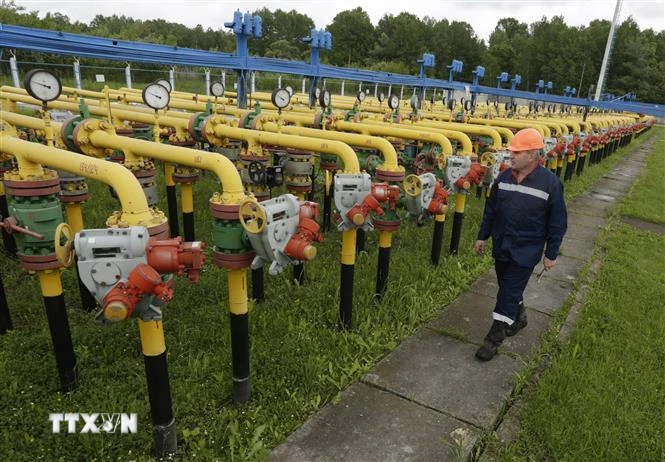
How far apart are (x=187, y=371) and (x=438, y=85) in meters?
14.3

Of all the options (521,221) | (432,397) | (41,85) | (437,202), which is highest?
(41,85)

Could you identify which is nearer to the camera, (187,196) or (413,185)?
(413,185)

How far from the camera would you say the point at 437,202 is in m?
4.50

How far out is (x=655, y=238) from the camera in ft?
23.4

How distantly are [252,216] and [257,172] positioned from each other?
118 cm

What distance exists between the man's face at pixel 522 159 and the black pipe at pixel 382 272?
4.33 ft

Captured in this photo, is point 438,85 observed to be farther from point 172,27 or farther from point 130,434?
point 172,27

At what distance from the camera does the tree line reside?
46.0 meters

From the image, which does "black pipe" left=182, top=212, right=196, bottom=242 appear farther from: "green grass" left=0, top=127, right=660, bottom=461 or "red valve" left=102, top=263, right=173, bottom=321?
"red valve" left=102, top=263, right=173, bottom=321

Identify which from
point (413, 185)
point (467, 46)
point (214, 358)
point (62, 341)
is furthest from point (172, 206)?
point (467, 46)

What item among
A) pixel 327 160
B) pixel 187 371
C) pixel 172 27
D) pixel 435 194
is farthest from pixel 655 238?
pixel 172 27

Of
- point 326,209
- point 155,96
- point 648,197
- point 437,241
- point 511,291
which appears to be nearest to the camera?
point 511,291

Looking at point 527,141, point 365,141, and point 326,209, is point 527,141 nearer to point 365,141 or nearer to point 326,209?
point 365,141

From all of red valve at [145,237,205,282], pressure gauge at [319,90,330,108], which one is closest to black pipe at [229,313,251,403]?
red valve at [145,237,205,282]
